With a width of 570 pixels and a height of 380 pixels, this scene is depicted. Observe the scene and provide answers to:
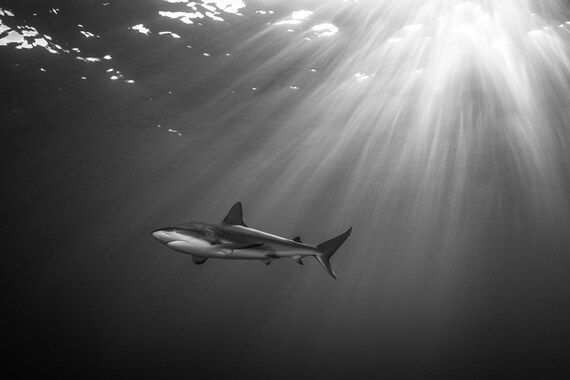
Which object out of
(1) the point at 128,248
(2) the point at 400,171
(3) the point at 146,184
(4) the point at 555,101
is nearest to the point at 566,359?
(2) the point at 400,171

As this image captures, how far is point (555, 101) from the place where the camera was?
55.0 feet

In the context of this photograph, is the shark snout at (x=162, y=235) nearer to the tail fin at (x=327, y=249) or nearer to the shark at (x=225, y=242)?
the shark at (x=225, y=242)

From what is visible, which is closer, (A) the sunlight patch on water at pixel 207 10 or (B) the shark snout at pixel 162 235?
(B) the shark snout at pixel 162 235

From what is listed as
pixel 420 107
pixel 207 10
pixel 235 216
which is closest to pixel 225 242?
pixel 235 216

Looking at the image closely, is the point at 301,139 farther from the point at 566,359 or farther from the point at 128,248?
the point at 128,248

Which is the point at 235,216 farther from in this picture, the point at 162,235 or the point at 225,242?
the point at 162,235

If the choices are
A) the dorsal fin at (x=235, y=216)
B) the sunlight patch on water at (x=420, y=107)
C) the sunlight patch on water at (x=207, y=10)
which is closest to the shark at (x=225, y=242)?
the dorsal fin at (x=235, y=216)

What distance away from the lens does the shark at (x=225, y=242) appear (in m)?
3.00

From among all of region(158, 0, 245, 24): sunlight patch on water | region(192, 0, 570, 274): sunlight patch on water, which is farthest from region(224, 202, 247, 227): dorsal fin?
region(192, 0, 570, 274): sunlight patch on water

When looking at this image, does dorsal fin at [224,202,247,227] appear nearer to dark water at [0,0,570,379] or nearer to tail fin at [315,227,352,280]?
tail fin at [315,227,352,280]

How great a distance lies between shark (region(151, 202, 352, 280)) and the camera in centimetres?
300

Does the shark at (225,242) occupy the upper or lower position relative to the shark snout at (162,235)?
lower

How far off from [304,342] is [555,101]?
1291 inches

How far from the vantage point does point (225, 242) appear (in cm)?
322
